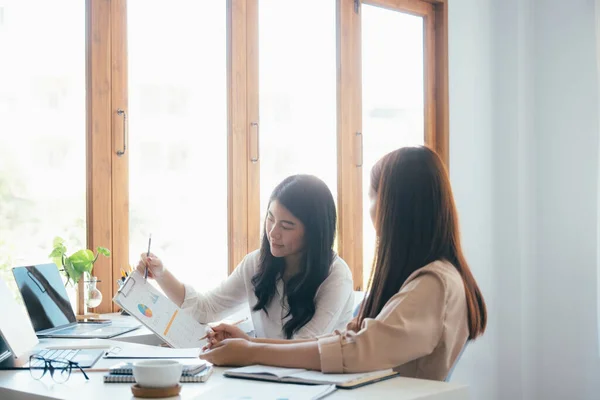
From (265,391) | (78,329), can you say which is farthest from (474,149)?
(265,391)

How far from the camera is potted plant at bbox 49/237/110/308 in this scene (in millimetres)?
2680

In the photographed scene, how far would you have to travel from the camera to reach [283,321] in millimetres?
2447

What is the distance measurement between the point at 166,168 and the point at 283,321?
97cm

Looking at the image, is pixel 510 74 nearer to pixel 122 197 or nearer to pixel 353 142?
pixel 353 142

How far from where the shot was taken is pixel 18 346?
1.83 m

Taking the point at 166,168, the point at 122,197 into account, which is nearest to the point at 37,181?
the point at 122,197

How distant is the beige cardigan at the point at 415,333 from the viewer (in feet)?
5.27

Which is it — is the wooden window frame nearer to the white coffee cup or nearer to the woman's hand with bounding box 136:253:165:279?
the woman's hand with bounding box 136:253:165:279

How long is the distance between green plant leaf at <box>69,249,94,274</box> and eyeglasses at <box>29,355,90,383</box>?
2.75 feet

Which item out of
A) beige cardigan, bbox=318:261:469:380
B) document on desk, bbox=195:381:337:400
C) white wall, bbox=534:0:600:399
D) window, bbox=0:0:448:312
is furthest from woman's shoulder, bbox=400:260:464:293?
white wall, bbox=534:0:600:399

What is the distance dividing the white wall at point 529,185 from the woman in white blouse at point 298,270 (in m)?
2.00

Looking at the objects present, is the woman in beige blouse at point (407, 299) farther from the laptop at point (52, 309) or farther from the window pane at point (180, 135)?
the window pane at point (180, 135)

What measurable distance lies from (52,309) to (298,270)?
816 mm

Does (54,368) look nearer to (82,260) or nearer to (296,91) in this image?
(82,260)
